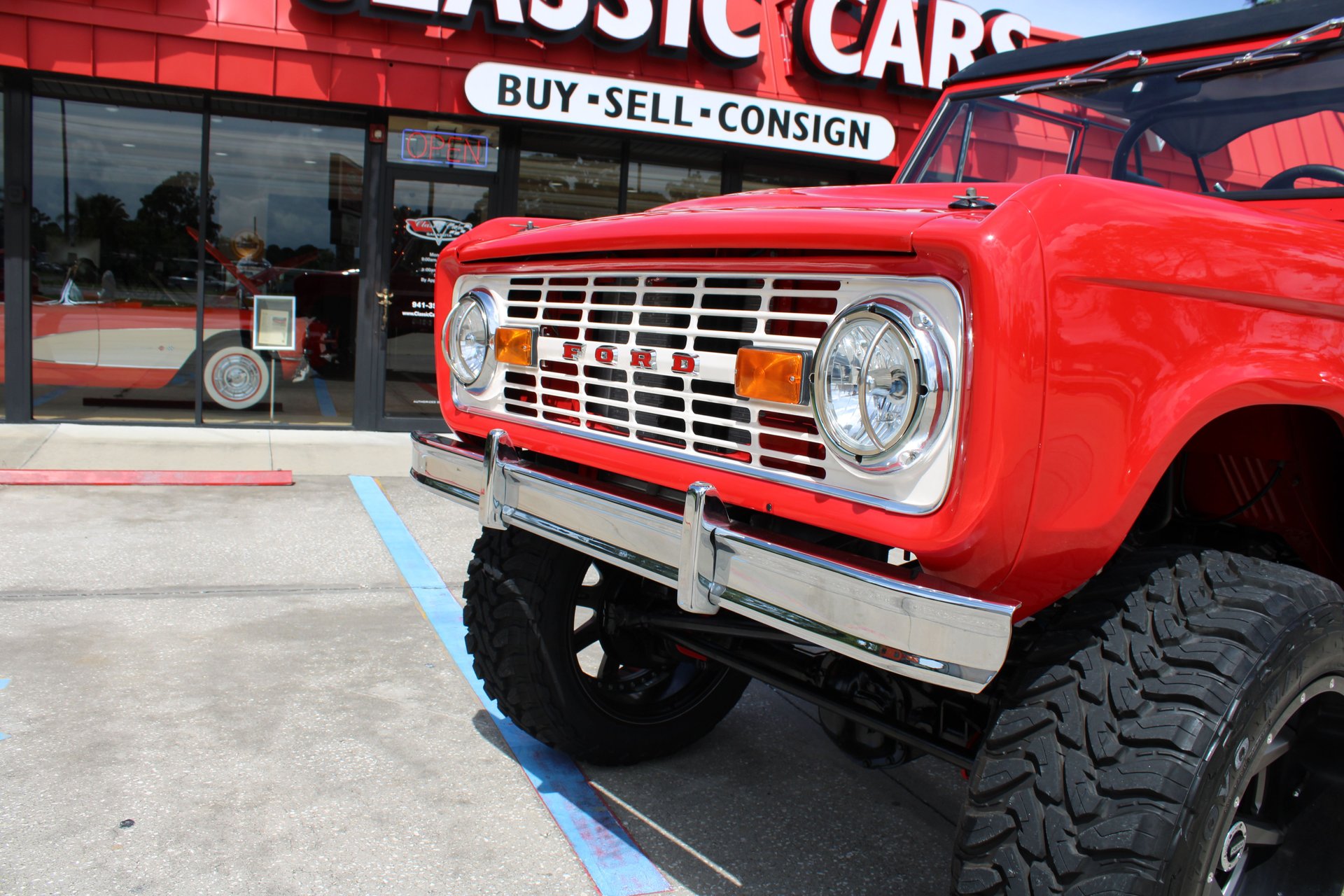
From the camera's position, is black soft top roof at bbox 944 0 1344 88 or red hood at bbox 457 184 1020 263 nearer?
red hood at bbox 457 184 1020 263

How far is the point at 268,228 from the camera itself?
9.23 meters

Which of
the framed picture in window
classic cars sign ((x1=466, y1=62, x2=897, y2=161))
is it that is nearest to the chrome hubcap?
the framed picture in window

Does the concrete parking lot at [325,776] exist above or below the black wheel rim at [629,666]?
below

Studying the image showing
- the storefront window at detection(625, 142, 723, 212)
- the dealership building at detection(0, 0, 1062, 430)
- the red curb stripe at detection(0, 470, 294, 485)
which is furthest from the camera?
the storefront window at detection(625, 142, 723, 212)

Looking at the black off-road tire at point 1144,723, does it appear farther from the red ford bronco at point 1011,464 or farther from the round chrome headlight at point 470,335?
the round chrome headlight at point 470,335

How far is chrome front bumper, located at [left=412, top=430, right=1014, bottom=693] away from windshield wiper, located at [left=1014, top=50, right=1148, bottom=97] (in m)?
2.02

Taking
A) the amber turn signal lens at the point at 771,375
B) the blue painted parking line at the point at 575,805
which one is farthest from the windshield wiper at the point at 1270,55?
the blue painted parking line at the point at 575,805

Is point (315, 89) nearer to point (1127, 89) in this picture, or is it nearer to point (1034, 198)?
point (1127, 89)

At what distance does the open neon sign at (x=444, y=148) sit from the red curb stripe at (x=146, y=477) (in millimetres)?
3416

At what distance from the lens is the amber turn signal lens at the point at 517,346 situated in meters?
2.69

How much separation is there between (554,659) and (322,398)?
719 centimetres

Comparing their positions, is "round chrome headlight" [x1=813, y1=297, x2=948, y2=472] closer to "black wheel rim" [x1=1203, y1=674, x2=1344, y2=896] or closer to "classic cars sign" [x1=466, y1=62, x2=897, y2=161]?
"black wheel rim" [x1=1203, y1=674, x2=1344, y2=896]

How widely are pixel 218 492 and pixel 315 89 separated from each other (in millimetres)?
3653

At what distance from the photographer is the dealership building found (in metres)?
8.38
